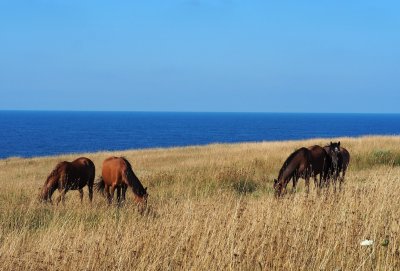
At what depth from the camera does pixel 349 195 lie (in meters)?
7.62

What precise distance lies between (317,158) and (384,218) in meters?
7.34

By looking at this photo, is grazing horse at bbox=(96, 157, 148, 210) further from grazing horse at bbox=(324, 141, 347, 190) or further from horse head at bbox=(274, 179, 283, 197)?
grazing horse at bbox=(324, 141, 347, 190)

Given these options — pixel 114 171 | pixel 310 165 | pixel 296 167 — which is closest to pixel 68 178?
pixel 114 171

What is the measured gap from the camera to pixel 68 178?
1388cm

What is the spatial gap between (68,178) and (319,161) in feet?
23.6

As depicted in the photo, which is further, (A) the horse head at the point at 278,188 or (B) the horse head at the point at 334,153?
(B) the horse head at the point at 334,153

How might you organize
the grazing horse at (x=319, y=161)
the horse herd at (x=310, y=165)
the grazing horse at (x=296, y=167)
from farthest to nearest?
the grazing horse at (x=319, y=161) → the grazing horse at (x=296, y=167) → the horse herd at (x=310, y=165)

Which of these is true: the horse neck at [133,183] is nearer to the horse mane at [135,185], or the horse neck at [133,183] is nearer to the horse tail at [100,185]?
the horse mane at [135,185]

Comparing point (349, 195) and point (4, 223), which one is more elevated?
point (349, 195)

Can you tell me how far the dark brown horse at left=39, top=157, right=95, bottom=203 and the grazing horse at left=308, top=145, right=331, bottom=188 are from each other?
6.32 meters

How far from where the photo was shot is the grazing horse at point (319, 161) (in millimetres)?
13406

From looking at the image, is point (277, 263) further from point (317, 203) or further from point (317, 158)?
point (317, 158)

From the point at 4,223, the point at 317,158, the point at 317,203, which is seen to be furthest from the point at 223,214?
the point at 317,158

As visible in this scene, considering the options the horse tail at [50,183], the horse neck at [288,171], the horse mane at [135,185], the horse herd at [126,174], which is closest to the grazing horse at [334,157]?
the horse herd at [126,174]
